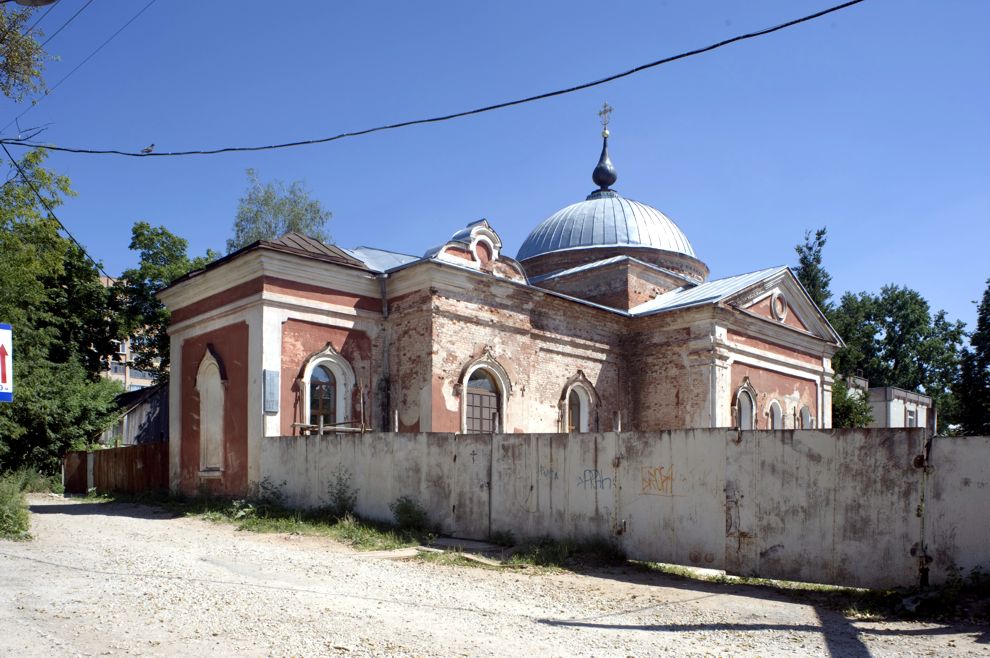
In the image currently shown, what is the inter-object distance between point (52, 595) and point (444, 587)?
12.0ft

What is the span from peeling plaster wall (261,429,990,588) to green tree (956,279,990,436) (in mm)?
26169

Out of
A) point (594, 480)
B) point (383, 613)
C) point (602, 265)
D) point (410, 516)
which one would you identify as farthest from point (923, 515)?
point (602, 265)

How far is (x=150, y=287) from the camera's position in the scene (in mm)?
30766

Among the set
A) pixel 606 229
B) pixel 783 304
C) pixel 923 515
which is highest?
pixel 606 229

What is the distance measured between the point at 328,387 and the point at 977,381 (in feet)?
89.4

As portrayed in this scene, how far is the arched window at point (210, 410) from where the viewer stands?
16.8 m

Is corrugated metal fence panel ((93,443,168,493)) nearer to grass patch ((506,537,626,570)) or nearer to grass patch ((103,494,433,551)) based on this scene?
grass patch ((103,494,433,551))

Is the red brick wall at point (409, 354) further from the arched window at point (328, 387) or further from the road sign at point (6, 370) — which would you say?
the road sign at point (6, 370)

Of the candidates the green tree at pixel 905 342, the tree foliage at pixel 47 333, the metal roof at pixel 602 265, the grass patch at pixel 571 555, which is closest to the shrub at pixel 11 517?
the grass patch at pixel 571 555

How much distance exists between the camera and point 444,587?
820 cm

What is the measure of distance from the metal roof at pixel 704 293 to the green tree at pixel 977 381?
13.2 metres

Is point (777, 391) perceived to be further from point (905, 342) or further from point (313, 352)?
point (905, 342)

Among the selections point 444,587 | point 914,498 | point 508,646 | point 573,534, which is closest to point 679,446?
point 573,534

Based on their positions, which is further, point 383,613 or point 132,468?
point 132,468
